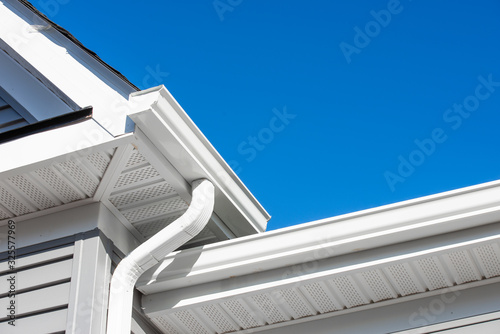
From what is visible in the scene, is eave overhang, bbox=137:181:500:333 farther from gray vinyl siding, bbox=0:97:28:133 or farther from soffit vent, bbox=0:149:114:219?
gray vinyl siding, bbox=0:97:28:133

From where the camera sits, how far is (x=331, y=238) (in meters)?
3.62

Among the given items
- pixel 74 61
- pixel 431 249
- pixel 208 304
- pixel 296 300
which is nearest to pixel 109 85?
pixel 74 61

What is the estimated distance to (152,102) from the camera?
137 inches

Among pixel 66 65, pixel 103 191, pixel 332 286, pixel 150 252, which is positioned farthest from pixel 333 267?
pixel 66 65

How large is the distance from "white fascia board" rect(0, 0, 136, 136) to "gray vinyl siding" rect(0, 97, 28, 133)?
307 mm

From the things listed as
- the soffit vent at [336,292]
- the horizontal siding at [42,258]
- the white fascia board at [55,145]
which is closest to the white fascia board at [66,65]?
the white fascia board at [55,145]

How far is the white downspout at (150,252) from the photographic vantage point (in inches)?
137

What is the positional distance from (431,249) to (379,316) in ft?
1.70

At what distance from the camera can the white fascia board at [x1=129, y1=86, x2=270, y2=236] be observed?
3.53m

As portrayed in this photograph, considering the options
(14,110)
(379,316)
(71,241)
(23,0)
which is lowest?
(379,316)

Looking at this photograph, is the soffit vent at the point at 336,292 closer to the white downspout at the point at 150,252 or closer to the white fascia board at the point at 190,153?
the white downspout at the point at 150,252

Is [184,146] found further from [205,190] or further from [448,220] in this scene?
[448,220]

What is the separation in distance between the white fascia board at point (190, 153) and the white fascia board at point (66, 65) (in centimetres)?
15

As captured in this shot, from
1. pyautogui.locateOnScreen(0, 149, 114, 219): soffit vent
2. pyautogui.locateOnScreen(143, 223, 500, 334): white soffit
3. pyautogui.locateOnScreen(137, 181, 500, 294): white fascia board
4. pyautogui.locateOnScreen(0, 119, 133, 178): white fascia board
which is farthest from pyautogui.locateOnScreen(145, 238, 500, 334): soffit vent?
pyautogui.locateOnScreen(0, 119, 133, 178): white fascia board
